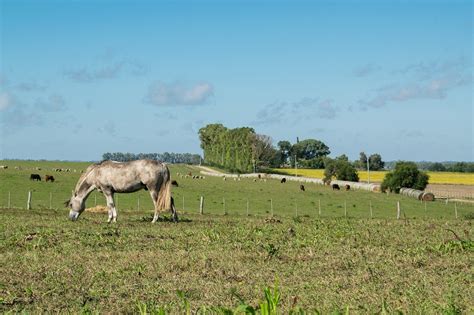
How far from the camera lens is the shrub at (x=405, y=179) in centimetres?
7225

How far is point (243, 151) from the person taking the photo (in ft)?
488

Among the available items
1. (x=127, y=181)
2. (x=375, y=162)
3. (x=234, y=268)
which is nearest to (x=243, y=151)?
(x=375, y=162)

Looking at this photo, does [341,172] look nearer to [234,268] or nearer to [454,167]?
[454,167]

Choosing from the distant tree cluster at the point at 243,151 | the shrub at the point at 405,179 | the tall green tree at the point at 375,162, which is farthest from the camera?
the tall green tree at the point at 375,162

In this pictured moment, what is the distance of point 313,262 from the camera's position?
45.1 feet

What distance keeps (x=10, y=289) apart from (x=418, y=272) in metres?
7.61

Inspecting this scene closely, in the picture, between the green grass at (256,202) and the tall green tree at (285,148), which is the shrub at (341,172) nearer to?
the green grass at (256,202)

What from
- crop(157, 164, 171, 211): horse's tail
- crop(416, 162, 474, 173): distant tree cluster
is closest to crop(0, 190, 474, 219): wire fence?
crop(157, 164, 171, 211): horse's tail

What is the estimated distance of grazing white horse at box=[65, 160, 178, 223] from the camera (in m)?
26.7

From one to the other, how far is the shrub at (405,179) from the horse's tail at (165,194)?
49.4 m

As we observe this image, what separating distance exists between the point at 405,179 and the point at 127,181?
168 feet

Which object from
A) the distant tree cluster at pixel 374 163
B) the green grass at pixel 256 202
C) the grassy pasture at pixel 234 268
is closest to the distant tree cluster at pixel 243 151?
the distant tree cluster at pixel 374 163

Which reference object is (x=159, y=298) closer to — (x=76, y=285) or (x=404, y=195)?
(x=76, y=285)

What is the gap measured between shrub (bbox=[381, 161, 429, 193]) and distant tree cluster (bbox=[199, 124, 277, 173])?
69582 mm
